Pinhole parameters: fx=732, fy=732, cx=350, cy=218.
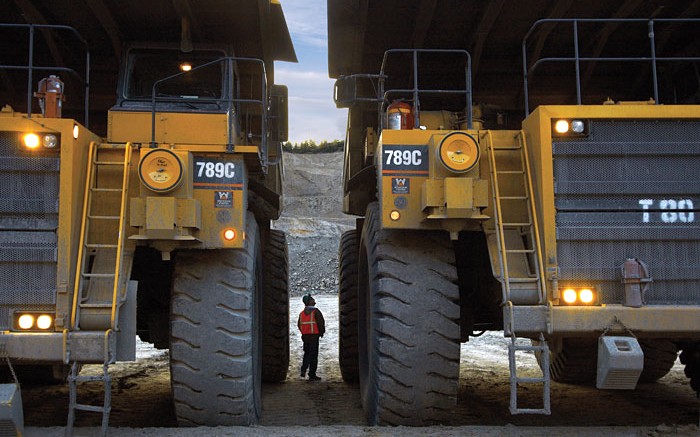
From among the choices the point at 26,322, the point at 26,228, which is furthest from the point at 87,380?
the point at 26,228

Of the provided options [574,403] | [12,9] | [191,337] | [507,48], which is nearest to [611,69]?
[507,48]

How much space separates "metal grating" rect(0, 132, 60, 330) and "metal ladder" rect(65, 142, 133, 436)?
21 cm

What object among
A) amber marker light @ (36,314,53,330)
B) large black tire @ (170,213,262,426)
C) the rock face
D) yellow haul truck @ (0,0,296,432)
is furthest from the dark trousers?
the rock face

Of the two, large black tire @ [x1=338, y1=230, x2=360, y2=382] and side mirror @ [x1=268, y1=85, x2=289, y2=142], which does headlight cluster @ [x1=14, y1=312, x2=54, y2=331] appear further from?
large black tire @ [x1=338, y1=230, x2=360, y2=382]

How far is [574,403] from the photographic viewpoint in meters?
7.82

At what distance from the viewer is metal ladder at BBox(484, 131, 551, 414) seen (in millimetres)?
4949

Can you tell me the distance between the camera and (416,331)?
5.45 m

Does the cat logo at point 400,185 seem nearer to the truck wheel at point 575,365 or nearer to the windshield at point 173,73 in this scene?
the windshield at point 173,73

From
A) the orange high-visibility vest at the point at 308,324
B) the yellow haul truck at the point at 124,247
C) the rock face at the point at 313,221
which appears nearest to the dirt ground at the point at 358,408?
the yellow haul truck at the point at 124,247

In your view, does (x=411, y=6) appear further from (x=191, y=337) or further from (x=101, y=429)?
(x=101, y=429)

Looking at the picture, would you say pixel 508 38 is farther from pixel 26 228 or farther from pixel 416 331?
pixel 26 228

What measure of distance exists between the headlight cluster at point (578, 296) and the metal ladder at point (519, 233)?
17 centimetres

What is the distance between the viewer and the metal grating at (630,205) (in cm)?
532

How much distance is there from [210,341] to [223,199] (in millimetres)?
1081
